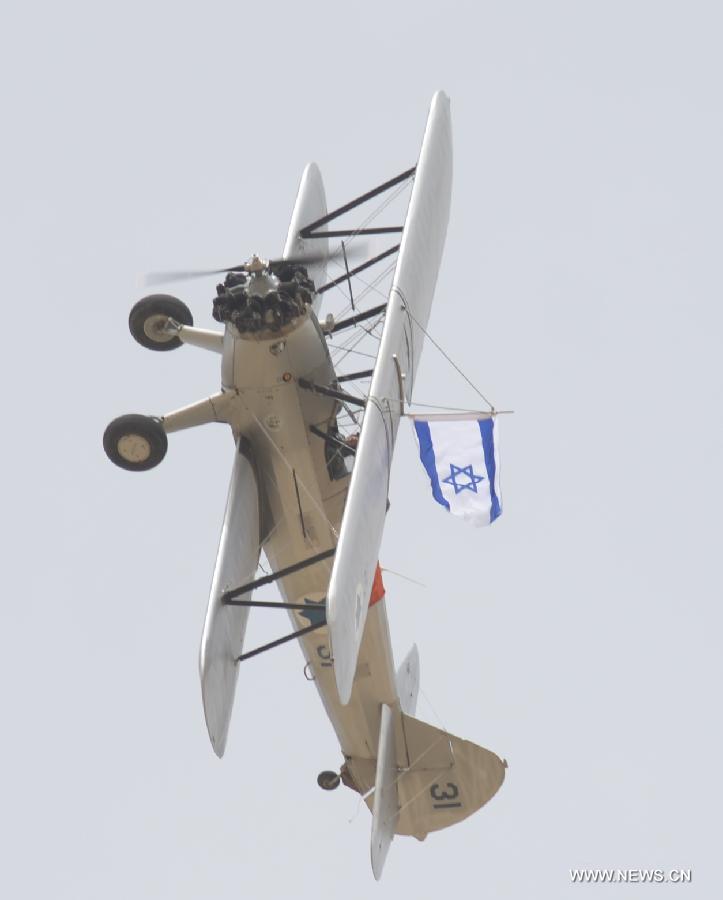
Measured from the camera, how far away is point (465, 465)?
954 inches

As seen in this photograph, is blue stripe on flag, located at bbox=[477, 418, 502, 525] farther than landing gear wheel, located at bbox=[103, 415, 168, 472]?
No

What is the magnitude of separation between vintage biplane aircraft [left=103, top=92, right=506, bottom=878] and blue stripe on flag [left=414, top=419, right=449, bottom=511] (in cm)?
42

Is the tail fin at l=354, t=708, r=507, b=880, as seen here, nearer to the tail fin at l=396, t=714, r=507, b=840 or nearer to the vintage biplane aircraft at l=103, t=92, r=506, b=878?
the tail fin at l=396, t=714, r=507, b=840

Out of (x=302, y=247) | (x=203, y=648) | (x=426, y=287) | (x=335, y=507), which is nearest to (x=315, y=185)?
(x=302, y=247)

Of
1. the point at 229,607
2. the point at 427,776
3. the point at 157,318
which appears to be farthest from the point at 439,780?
the point at 157,318

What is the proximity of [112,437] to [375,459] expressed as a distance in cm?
347

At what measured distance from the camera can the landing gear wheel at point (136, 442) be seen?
81.7 feet

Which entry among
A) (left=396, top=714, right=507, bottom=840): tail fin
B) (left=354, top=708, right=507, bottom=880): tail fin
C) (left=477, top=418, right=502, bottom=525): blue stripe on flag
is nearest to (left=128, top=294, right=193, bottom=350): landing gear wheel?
(left=477, top=418, right=502, bottom=525): blue stripe on flag

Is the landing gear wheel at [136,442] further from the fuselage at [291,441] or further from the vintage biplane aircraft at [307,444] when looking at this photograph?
the fuselage at [291,441]

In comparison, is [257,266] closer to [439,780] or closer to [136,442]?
[136,442]

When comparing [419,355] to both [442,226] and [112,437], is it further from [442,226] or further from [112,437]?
[112,437]

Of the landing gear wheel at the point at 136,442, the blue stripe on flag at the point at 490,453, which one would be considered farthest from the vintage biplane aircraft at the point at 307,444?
the blue stripe on flag at the point at 490,453

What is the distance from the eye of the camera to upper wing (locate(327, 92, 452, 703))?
2253cm

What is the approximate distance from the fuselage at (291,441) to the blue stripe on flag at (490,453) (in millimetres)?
2258
